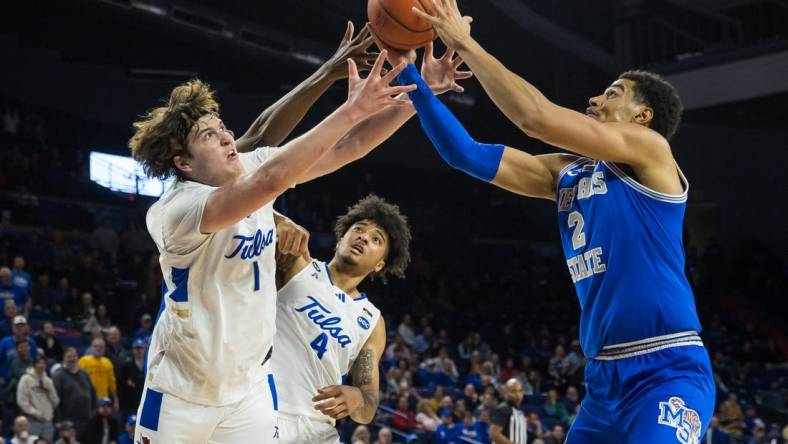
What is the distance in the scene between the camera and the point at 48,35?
2095 centimetres

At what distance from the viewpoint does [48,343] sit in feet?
39.4

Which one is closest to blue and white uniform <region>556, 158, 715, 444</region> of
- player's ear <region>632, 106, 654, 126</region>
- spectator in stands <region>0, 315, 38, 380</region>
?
player's ear <region>632, 106, 654, 126</region>

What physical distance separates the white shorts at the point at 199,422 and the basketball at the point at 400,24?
1.69 meters

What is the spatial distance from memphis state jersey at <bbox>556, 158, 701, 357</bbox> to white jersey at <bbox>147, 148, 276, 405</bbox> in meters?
1.33

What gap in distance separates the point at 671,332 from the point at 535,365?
52.4 feet

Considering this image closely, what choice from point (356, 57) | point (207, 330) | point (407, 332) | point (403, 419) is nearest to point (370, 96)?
point (207, 330)

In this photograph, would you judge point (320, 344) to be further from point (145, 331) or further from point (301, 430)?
point (145, 331)

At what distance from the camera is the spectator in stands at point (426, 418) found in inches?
528

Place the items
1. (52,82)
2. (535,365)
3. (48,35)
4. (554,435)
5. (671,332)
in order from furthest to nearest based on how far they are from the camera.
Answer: (52,82) → (48,35) → (535,365) → (554,435) → (671,332)

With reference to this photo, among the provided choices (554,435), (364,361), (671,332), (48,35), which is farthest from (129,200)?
(671,332)

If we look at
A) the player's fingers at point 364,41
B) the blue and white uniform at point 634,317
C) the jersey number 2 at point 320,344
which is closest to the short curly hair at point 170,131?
the player's fingers at point 364,41

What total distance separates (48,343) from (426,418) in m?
5.26

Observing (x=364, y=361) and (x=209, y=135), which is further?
(x=364, y=361)

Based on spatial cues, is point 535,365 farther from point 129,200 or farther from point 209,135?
point 209,135
